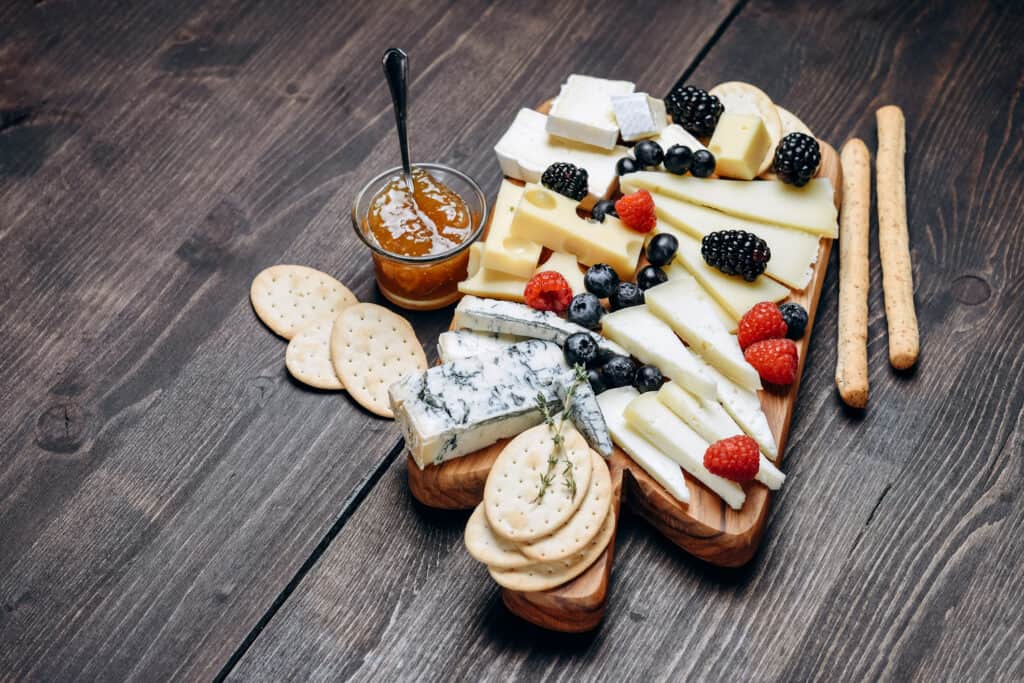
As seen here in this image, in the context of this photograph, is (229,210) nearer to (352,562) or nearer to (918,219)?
(352,562)

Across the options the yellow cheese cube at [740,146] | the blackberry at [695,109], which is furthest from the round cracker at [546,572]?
the blackberry at [695,109]

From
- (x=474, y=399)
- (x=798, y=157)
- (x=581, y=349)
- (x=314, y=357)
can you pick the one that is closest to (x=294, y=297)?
(x=314, y=357)

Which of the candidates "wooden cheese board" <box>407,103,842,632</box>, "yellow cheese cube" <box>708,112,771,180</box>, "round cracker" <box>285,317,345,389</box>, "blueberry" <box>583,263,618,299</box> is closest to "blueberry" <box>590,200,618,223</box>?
"blueberry" <box>583,263,618,299</box>

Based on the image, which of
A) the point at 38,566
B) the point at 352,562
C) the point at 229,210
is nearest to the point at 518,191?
the point at 229,210

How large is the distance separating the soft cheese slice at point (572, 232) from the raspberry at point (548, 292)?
90 mm

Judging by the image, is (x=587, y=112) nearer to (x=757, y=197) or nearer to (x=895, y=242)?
(x=757, y=197)

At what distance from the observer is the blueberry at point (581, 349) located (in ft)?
6.47

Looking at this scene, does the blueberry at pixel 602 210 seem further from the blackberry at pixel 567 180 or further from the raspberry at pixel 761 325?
the raspberry at pixel 761 325

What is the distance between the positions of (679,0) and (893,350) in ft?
3.48

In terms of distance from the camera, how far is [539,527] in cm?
180

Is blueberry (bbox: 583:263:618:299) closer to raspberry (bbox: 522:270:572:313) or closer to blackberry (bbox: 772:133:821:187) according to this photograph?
raspberry (bbox: 522:270:572:313)

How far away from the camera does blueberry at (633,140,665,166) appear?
2.20 m

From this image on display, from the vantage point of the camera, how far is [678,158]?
218 cm

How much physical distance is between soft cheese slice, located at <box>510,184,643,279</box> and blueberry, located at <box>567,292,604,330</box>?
0.11 m
